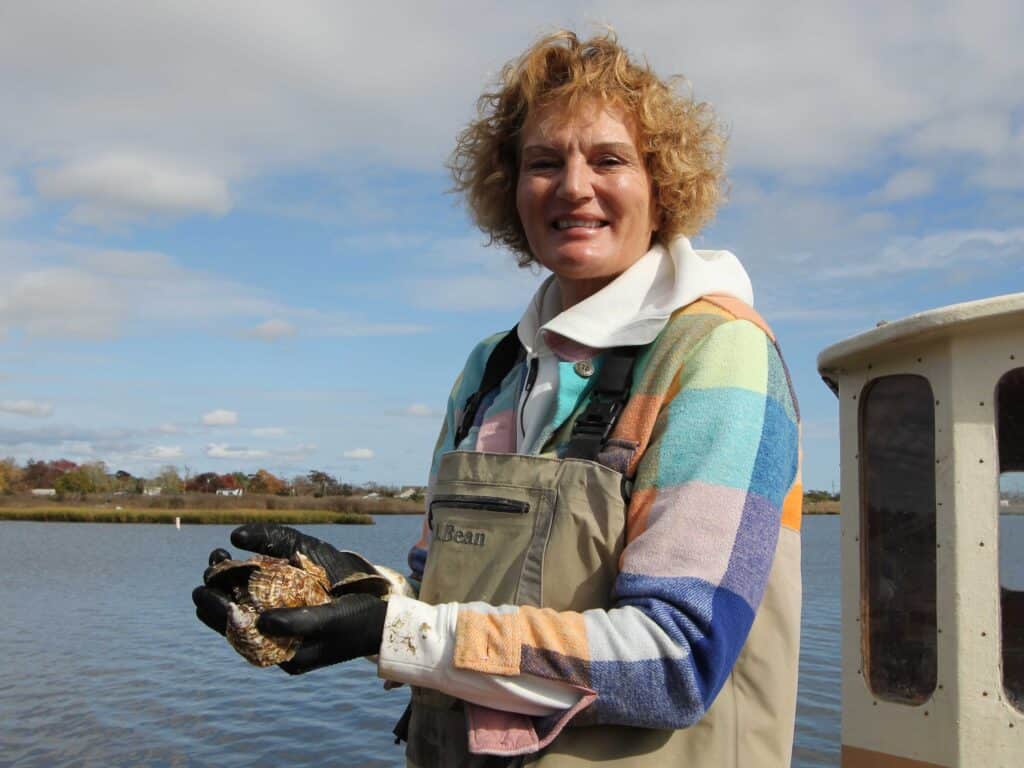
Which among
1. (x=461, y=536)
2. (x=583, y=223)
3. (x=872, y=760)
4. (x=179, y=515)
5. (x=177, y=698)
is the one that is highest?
(x=583, y=223)

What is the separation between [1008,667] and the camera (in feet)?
11.7

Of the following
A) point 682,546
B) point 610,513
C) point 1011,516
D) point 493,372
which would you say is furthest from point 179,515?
point 682,546

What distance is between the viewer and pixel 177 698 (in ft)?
45.4

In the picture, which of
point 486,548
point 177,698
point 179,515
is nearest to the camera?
point 486,548

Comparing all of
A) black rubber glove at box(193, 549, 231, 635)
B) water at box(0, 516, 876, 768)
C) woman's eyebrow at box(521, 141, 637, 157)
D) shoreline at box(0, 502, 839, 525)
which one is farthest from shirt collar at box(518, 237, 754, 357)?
shoreline at box(0, 502, 839, 525)

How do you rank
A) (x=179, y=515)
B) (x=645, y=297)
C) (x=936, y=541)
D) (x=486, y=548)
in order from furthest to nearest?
(x=179, y=515), (x=936, y=541), (x=645, y=297), (x=486, y=548)

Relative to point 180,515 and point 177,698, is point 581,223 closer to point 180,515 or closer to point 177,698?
point 177,698

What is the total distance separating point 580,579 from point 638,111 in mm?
1157

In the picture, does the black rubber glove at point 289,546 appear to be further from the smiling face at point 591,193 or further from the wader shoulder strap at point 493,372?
the smiling face at point 591,193

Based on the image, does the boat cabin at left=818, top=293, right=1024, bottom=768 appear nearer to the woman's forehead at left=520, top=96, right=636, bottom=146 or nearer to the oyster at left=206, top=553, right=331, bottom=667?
the woman's forehead at left=520, top=96, right=636, bottom=146

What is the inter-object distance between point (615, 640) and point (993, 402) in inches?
98.8

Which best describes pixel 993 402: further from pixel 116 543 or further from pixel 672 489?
pixel 116 543

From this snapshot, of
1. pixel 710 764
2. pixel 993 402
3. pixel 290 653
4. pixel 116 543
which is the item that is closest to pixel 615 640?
pixel 710 764

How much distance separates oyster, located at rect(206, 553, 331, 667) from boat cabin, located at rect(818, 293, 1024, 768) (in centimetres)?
261
